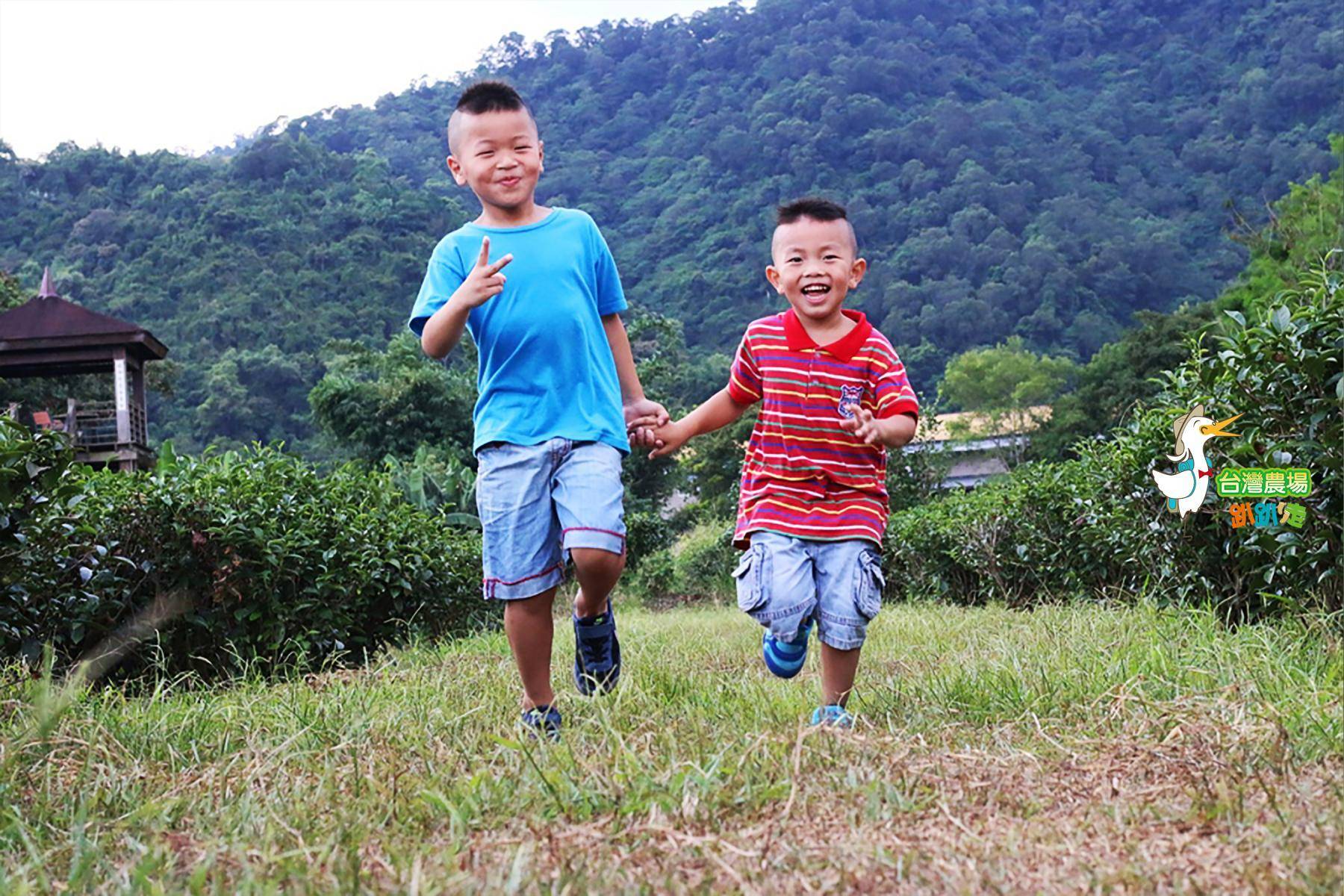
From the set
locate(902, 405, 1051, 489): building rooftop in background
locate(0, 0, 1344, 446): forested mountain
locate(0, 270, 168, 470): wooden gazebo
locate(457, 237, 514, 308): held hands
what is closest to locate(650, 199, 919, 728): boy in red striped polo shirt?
locate(457, 237, 514, 308): held hands

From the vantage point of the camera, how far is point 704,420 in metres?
3.91

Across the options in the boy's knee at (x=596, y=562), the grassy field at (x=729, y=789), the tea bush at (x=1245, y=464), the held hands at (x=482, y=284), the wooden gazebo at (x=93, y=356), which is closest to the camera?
the grassy field at (x=729, y=789)

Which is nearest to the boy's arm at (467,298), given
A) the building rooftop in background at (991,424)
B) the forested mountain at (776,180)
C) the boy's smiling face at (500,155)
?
the boy's smiling face at (500,155)

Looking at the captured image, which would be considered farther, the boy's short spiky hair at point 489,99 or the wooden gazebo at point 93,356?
the wooden gazebo at point 93,356

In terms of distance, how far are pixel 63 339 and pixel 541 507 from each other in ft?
60.8

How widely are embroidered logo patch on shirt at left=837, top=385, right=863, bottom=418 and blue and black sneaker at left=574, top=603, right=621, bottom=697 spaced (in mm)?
923

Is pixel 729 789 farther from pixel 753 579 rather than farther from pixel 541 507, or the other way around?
pixel 541 507

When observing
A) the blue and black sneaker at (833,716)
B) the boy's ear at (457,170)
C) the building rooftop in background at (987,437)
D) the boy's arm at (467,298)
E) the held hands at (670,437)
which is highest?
the boy's ear at (457,170)

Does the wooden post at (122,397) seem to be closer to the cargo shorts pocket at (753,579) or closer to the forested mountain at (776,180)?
the cargo shorts pocket at (753,579)

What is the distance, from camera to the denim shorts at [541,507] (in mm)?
3658

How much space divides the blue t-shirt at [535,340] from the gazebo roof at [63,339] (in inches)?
687

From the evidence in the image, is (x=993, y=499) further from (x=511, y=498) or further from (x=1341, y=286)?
(x=511, y=498)

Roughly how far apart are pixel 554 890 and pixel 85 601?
4.03 meters

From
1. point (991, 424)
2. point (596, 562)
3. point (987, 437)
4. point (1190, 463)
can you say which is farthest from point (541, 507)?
point (991, 424)
